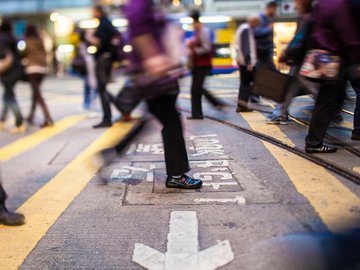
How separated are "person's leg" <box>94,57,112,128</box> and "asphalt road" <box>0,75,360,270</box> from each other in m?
2.14

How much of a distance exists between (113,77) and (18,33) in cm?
288

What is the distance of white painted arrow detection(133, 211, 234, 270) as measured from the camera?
2969 millimetres

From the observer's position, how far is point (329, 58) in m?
3.74

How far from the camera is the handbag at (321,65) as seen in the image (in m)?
3.70

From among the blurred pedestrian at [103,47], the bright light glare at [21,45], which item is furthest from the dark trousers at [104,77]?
the bright light glare at [21,45]

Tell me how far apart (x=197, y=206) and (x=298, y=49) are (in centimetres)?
173

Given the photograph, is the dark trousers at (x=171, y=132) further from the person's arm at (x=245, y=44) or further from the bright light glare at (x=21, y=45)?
the bright light glare at (x=21, y=45)

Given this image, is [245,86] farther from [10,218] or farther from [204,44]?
[10,218]

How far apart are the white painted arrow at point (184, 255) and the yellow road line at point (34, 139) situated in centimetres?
428

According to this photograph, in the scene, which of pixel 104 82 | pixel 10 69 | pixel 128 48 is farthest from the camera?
pixel 10 69

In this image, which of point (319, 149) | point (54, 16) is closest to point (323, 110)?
point (319, 149)

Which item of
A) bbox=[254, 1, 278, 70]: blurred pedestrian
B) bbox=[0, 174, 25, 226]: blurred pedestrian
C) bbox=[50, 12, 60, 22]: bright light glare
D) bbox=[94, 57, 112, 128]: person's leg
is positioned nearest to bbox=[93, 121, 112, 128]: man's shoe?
bbox=[94, 57, 112, 128]: person's leg

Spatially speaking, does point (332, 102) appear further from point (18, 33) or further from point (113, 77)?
point (18, 33)

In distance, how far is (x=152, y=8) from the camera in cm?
347
